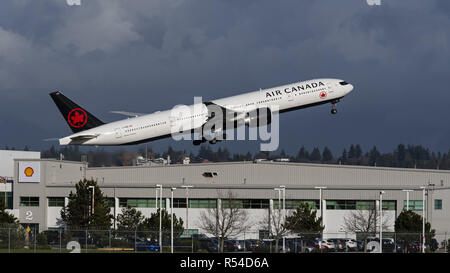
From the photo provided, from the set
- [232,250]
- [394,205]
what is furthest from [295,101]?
[394,205]

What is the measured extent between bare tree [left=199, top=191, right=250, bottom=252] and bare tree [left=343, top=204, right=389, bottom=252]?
16804 millimetres

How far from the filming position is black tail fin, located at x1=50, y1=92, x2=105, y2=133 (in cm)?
9375

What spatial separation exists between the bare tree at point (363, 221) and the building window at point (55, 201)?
5670cm

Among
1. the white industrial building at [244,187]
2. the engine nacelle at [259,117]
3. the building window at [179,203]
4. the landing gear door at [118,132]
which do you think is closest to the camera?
the landing gear door at [118,132]

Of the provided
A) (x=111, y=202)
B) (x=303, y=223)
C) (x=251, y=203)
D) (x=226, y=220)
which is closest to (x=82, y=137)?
(x=226, y=220)

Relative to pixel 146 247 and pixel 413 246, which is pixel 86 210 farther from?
pixel 413 246

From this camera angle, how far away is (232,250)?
8862cm

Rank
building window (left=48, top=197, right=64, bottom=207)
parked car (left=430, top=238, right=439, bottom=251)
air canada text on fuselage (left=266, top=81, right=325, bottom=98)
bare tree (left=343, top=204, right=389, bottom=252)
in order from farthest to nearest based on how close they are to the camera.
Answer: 1. building window (left=48, top=197, right=64, bottom=207)
2. bare tree (left=343, top=204, right=389, bottom=252)
3. air canada text on fuselage (left=266, top=81, right=325, bottom=98)
4. parked car (left=430, top=238, right=439, bottom=251)

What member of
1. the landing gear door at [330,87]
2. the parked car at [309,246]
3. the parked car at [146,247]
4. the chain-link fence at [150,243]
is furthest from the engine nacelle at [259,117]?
the parked car at [146,247]

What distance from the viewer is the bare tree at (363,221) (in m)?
114

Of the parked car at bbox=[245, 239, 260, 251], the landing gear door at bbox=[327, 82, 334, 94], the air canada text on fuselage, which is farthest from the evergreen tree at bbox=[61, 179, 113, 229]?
the landing gear door at bbox=[327, 82, 334, 94]

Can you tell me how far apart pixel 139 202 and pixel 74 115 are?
52.2m

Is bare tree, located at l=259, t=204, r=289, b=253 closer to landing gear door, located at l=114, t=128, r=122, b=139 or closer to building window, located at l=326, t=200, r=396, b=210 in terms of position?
building window, located at l=326, t=200, r=396, b=210

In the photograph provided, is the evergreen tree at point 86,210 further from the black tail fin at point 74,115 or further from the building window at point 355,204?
the building window at point 355,204
